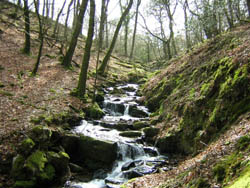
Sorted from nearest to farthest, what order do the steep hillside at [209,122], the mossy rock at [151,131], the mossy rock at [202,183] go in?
the mossy rock at [202,183]
the steep hillside at [209,122]
the mossy rock at [151,131]

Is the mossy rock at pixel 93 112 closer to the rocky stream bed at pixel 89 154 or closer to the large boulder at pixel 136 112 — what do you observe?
the rocky stream bed at pixel 89 154

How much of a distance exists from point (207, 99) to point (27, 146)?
7.08 metres

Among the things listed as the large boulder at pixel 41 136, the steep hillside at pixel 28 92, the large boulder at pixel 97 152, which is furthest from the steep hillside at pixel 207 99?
the steep hillside at pixel 28 92

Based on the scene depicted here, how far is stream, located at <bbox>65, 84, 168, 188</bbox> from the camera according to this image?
7270 millimetres

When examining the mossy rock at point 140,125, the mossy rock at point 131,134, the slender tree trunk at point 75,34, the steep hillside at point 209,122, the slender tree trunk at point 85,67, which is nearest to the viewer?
the steep hillside at point 209,122

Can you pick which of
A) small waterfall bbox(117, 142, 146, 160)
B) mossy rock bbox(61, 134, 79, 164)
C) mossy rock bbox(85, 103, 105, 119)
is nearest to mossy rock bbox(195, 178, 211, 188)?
small waterfall bbox(117, 142, 146, 160)

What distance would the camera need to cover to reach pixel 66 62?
1627 centimetres

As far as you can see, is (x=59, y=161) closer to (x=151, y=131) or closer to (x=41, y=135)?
(x=41, y=135)

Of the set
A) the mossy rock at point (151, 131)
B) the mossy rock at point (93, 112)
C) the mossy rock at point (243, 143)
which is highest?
the mossy rock at point (243, 143)

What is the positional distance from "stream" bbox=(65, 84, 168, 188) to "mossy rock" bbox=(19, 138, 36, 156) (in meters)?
1.77

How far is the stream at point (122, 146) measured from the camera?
7270 millimetres

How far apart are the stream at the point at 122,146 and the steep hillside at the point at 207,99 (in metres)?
1.05

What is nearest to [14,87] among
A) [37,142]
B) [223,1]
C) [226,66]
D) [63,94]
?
[63,94]

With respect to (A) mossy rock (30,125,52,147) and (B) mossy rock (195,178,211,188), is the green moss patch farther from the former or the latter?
(B) mossy rock (195,178,211,188)
